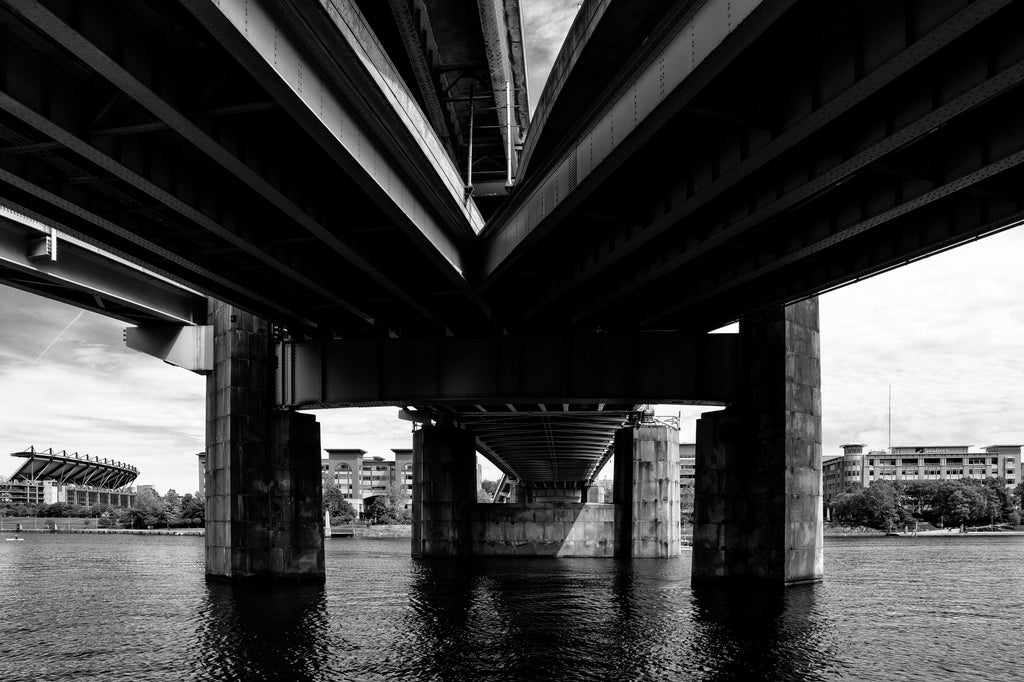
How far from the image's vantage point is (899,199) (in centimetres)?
1977

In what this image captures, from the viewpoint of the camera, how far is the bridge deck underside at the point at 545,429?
2014 inches

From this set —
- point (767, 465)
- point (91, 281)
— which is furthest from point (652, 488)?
point (91, 281)

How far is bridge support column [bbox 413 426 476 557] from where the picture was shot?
70.2 meters

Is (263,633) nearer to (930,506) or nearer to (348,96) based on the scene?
(348,96)

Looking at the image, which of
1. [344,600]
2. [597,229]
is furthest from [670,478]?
[597,229]

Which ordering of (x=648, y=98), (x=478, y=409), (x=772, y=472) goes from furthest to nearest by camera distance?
(x=478, y=409) < (x=772, y=472) < (x=648, y=98)

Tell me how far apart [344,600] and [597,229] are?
20547mm

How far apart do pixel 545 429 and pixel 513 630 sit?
35.9m

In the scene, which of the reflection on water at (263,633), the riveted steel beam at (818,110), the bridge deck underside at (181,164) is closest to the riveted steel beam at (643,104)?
the riveted steel beam at (818,110)

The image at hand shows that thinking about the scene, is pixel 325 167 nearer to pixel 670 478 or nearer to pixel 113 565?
pixel 670 478

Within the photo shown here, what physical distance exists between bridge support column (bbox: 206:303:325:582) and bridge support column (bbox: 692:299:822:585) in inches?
707

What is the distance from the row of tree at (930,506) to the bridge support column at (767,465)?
12071cm

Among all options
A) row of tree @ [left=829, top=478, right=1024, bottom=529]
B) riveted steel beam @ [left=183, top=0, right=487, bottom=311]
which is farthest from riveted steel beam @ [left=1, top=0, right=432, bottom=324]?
row of tree @ [left=829, top=478, right=1024, bottom=529]

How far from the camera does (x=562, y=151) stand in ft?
70.6
